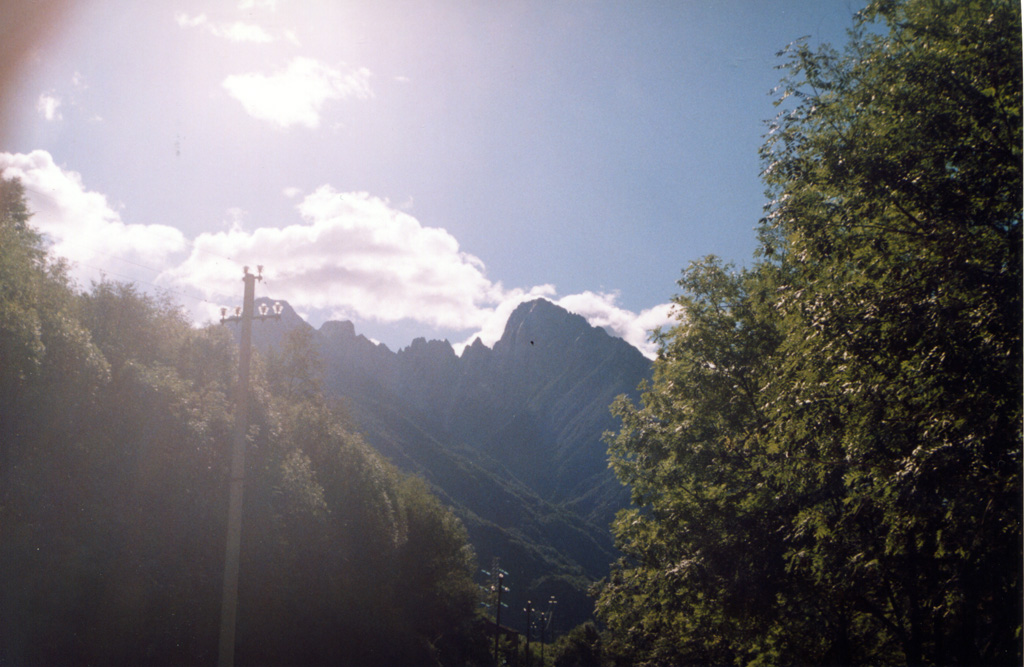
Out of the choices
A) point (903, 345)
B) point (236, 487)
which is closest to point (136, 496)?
point (236, 487)

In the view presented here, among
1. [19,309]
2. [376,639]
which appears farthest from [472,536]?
[19,309]

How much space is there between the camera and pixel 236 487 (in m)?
16.5

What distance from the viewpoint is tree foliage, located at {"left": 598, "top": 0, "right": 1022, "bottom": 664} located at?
279 inches

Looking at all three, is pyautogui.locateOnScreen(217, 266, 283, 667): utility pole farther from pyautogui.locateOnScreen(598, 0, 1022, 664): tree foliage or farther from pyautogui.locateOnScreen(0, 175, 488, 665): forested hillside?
pyautogui.locateOnScreen(598, 0, 1022, 664): tree foliage

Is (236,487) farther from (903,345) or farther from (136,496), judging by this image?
(903,345)

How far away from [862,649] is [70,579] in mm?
17814

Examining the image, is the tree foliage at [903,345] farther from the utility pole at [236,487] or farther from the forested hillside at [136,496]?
the forested hillside at [136,496]

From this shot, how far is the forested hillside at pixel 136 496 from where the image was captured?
13.2 metres

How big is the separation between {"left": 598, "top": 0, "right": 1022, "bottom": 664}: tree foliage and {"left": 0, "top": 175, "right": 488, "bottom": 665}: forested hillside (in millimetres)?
13118

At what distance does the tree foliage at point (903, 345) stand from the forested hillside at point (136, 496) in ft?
43.0

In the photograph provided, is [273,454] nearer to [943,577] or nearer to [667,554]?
[667,554]

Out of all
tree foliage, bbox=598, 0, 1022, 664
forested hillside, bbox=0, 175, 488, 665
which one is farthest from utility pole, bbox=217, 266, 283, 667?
tree foliage, bbox=598, 0, 1022, 664

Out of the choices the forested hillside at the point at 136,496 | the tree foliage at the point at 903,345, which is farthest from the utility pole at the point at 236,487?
the tree foliage at the point at 903,345

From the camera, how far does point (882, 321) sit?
25.8ft
